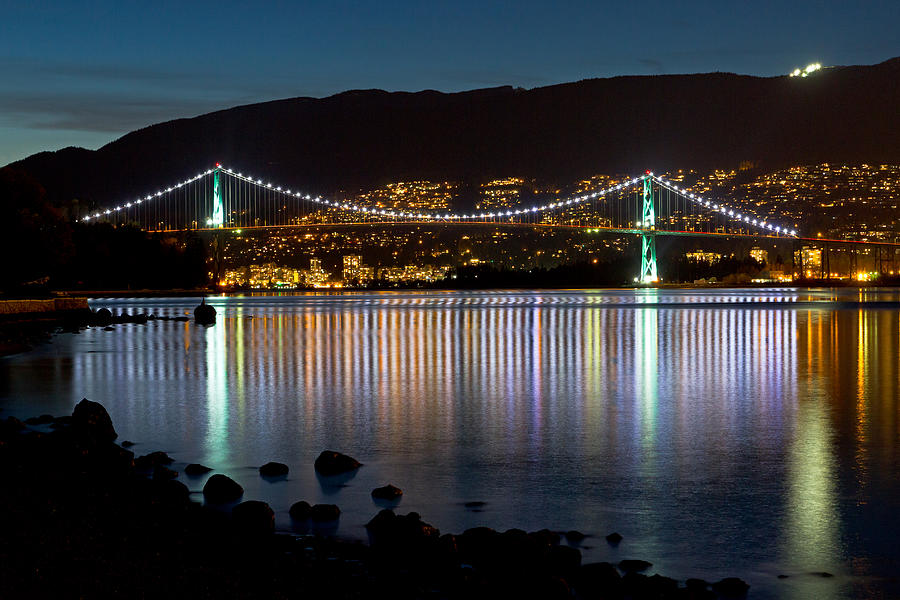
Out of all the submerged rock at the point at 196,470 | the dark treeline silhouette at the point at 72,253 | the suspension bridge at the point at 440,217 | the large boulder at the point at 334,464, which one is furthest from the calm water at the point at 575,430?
the suspension bridge at the point at 440,217

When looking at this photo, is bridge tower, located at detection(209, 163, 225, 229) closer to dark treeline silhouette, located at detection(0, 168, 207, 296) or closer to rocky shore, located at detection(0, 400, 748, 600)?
dark treeline silhouette, located at detection(0, 168, 207, 296)

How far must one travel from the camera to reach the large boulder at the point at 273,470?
8484 millimetres

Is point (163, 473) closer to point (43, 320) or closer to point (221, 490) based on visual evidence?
point (221, 490)

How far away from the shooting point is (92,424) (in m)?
9.77

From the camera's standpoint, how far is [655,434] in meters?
10.5

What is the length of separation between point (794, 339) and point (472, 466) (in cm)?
1740

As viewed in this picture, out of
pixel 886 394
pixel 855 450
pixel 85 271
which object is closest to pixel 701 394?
pixel 886 394

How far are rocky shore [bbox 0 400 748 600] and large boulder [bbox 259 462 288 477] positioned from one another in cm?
108

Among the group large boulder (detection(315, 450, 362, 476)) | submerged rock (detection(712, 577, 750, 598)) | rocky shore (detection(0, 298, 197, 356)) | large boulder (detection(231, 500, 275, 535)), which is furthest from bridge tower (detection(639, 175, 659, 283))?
submerged rock (detection(712, 577, 750, 598))

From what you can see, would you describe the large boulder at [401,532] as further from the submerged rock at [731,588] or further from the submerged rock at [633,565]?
the submerged rock at [731,588]

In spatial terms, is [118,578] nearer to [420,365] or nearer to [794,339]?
[420,365]

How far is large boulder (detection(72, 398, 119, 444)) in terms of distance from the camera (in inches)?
375

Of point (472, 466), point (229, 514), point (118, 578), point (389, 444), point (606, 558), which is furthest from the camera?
point (389, 444)

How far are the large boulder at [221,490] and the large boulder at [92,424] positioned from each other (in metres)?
2.17
